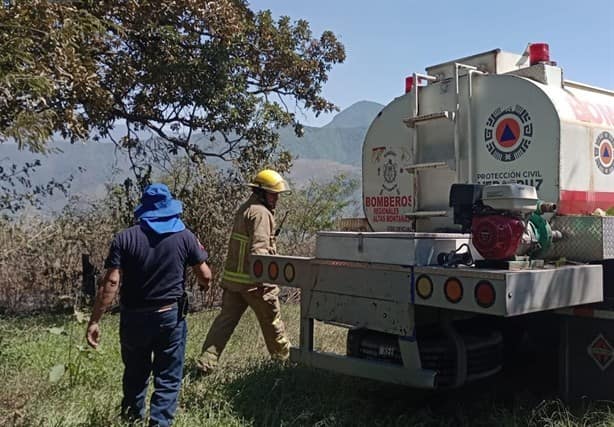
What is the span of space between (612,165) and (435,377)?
7.48 ft

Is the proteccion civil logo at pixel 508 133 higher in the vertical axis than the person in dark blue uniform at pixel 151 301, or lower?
higher

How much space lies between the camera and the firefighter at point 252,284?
17.5 feet

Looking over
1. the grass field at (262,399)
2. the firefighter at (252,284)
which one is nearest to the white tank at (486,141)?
the firefighter at (252,284)

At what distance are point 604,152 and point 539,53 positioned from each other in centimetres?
89

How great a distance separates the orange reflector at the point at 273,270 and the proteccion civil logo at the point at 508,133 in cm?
186

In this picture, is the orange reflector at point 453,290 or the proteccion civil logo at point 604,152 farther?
the proteccion civil logo at point 604,152

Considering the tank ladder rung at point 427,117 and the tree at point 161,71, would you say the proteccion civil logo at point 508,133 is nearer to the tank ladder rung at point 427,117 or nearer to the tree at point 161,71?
the tank ladder rung at point 427,117

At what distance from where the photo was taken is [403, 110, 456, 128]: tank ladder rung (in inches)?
189

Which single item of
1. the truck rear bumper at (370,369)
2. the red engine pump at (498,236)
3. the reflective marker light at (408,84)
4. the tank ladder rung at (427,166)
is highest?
the reflective marker light at (408,84)

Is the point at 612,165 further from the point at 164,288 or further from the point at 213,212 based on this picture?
the point at 213,212

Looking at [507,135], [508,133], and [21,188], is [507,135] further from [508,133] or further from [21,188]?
[21,188]

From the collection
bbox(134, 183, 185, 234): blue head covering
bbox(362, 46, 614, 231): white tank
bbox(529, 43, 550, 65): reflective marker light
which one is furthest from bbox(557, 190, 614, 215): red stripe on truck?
bbox(134, 183, 185, 234): blue head covering

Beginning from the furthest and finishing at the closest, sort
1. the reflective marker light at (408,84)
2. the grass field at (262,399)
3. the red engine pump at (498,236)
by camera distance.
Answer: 1. the reflective marker light at (408,84)
2. the grass field at (262,399)
3. the red engine pump at (498,236)

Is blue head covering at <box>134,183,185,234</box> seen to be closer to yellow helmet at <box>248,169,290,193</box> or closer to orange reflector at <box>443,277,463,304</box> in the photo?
yellow helmet at <box>248,169,290,193</box>
